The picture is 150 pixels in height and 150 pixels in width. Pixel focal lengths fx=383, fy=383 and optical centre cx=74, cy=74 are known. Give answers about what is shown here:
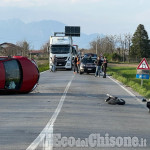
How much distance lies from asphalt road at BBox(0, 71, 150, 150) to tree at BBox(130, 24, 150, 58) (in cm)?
7633

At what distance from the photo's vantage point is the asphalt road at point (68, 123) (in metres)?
7.61

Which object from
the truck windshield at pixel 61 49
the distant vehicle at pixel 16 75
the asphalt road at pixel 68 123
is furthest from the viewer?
the truck windshield at pixel 61 49

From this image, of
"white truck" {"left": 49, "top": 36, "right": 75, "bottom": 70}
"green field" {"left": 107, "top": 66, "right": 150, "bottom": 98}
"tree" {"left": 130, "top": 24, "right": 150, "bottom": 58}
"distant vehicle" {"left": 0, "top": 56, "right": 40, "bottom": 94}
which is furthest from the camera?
"tree" {"left": 130, "top": 24, "right": 150, "bottom": 58}

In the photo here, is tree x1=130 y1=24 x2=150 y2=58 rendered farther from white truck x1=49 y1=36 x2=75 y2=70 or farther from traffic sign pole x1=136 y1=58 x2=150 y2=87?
traffic sign pole x1=136 y1=58 x2=150 y2=87

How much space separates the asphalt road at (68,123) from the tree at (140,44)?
7633cm

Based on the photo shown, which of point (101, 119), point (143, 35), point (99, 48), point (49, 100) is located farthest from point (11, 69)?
point (99, 48)

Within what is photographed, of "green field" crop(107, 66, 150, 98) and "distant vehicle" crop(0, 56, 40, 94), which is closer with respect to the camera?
"distant vehicle" crop(0, 56, 40, 94)

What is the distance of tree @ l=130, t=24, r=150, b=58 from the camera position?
90.3 meters

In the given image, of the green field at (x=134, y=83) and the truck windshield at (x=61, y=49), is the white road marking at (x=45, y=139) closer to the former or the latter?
the green field at (x=134, y=83)

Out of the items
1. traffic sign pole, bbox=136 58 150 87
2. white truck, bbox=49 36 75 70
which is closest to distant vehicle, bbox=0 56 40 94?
traffic sign pole, bbox=136 58 150 87

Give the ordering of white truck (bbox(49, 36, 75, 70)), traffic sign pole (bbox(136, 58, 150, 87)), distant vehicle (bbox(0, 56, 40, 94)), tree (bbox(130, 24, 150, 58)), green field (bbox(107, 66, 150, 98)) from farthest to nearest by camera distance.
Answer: tree (bbox(130, 24, 150, 58)) → white truck (bbox(49, 36, 75, 70)) → traffic sign pole (bbox(136, 58, 150, 87)) → green field (bbox(107, 66, 150, 98)) → distant vehicle (bbox(0, 56, 40, 94))

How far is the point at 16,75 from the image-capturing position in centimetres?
1675

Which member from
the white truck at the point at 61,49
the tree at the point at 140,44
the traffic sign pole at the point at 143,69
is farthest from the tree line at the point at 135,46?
the traffic sign pole at the point at 143,69

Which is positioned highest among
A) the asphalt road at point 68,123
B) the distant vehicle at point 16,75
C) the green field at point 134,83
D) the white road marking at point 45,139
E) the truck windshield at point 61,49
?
the truck windshield at point 61,49
